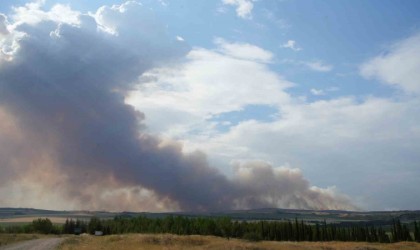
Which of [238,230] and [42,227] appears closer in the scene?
[238,230]

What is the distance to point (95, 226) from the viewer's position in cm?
16812

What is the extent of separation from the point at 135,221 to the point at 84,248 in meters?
106

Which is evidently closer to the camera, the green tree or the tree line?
the tree line

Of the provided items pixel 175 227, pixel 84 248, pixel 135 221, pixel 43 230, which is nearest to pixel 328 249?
pixel 84 248

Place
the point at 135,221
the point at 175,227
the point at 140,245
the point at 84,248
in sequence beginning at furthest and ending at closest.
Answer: the point at 135,221, the point at 175,227, the point at 140,245, the point at 84,248

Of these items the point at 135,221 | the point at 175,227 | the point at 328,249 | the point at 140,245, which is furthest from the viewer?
the point at 135,221

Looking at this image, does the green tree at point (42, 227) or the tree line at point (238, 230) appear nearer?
the tree line at point (238, 230)

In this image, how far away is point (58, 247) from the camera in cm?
6956

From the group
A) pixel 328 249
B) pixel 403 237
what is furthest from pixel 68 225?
pixel 403 237

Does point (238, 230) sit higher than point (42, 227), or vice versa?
point (42, 227)

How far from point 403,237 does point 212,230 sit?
224ft

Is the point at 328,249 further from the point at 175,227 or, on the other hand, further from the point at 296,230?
the point at 175,227

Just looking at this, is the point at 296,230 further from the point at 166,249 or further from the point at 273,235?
the point at 166,249

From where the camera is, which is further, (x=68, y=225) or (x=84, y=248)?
(x=68, y=225)
